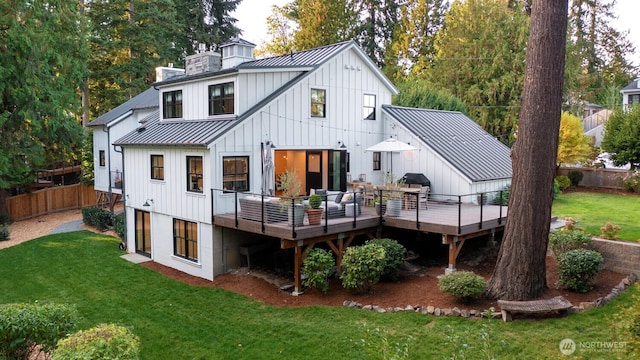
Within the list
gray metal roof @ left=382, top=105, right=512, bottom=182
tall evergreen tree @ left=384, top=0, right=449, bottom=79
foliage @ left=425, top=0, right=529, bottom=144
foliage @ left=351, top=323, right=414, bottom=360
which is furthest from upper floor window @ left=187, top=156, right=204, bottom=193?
tall evergreen tree @ left=384, top=0, right=449, bottom=79


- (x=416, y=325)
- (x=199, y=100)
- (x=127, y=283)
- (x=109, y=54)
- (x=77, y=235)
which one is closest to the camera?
(x=416, y=325)

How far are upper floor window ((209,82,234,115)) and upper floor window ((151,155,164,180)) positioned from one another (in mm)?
2558

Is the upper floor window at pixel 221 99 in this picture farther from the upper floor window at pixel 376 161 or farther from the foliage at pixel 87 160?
the foliage at pixel 87 160

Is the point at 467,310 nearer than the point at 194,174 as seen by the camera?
Yes

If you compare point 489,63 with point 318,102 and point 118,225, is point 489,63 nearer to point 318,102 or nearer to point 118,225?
point 318,102

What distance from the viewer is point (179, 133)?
1547cm

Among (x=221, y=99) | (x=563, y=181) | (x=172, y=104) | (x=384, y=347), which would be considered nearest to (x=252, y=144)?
(x=221, y=99)

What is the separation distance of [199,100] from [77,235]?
981cm

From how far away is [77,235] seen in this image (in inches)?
821

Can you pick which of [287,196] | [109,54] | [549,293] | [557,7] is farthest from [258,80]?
[109,54]

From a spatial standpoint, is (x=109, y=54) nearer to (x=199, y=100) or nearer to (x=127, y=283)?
(x=199, y=100)

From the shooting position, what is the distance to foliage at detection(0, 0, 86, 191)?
21344 mm

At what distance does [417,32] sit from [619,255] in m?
30.4

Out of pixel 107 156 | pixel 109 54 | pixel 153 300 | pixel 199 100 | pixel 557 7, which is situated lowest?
pixel 153 300
